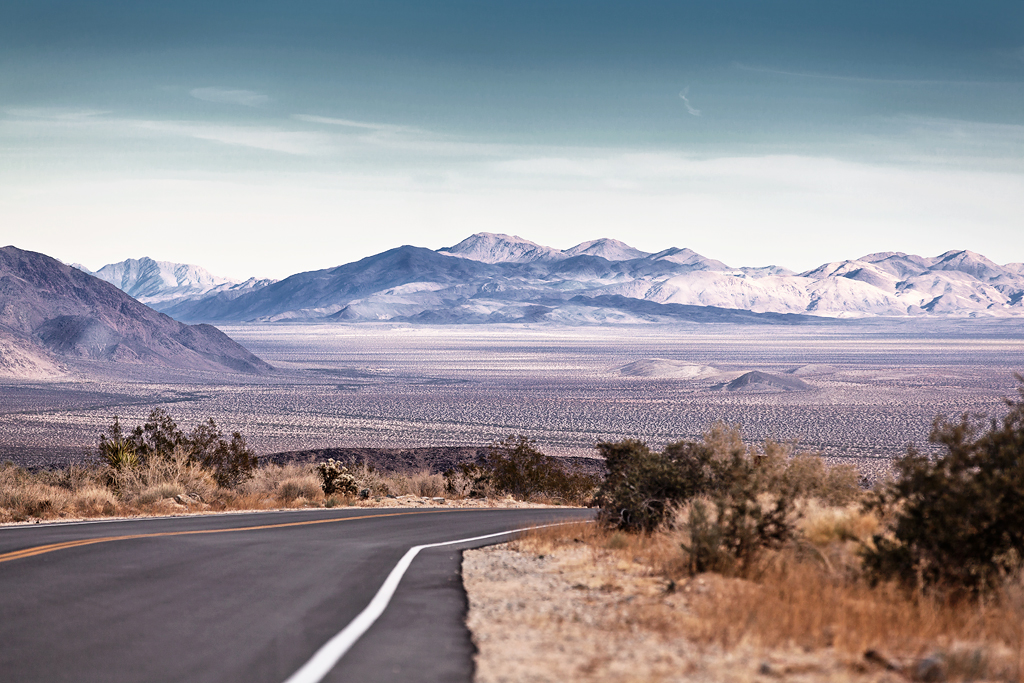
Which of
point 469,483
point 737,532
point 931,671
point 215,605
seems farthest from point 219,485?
point 931,671

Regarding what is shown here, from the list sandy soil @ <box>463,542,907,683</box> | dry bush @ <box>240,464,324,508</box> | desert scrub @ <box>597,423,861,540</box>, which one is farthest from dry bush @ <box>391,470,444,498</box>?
sandy soil @ <box>463,542,907,683</box>

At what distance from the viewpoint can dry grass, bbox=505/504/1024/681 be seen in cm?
691

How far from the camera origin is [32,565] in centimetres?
1091

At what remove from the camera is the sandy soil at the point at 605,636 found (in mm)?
6820

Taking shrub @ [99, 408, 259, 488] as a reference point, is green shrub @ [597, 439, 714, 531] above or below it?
above

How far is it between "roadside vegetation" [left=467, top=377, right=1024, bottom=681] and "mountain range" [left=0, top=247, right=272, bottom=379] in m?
96.2

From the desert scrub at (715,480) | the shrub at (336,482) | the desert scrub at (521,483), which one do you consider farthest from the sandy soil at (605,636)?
the desert scrub at (521,483)

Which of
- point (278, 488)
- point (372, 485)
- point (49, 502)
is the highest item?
point (49, 502)

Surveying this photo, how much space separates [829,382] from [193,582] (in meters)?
92.6

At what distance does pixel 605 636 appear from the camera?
26.3 ft

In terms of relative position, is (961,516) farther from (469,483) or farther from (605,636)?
(469,483)

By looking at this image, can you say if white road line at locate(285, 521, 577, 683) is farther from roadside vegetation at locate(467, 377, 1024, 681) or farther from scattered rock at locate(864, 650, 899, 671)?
scattered rock at locate(864, 650, 899, 671)

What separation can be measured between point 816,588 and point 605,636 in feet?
7.91

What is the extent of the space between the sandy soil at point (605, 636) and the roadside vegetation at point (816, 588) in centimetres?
2
